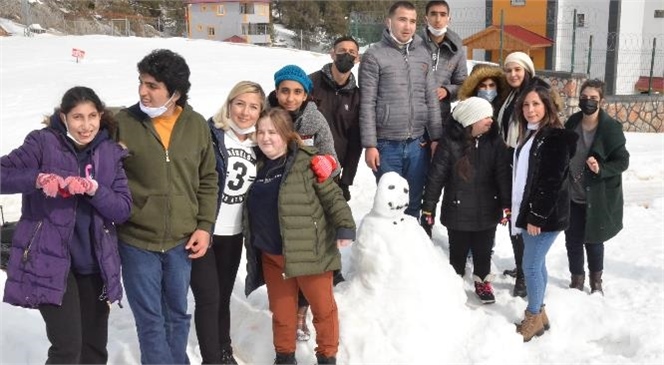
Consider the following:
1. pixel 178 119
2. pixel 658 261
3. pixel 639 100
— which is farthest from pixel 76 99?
pixel 639 100

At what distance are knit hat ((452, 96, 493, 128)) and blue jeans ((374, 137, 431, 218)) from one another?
18.7 inches

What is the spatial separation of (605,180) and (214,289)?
314 centimetres

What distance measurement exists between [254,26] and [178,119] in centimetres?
4527

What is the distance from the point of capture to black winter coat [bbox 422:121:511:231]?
14.3ft

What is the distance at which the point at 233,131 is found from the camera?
3406 millimetres

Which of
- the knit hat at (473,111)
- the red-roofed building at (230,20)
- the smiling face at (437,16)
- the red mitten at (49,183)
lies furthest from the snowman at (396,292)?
the red-roofed building at (230,20)

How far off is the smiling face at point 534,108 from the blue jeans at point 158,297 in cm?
242

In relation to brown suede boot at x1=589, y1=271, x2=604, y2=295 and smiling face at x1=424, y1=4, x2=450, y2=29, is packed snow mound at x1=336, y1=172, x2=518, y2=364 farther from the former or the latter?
smiling face at x1=424, y1=4, x2=450, y2=29

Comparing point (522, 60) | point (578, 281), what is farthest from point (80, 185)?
point (578, 281)

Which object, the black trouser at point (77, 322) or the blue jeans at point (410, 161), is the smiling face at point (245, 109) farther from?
the blue jeans at point (410, 161)

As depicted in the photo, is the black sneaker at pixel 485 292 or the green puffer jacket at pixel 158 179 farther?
the black sneaker at pixel 485 292

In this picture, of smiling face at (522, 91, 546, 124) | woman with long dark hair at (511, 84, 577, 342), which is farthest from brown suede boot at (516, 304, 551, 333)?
smiling face at (522, 91, 546, 124)

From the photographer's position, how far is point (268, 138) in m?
3.36

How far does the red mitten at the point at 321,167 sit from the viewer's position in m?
3.41
